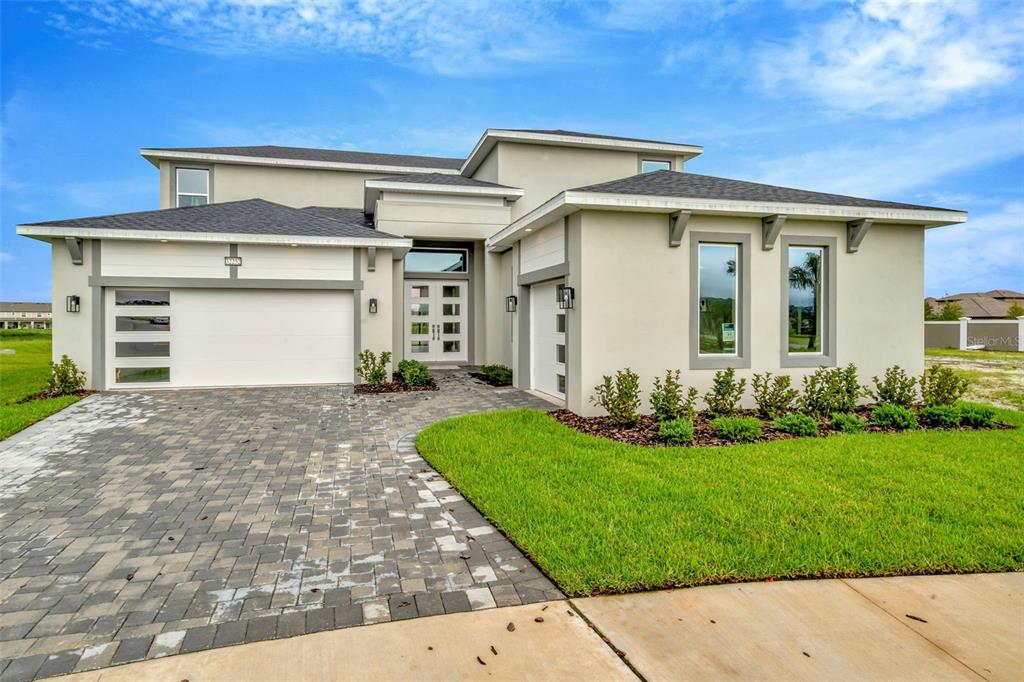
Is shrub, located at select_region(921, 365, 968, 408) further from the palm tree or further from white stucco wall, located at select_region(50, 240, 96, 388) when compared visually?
white stucco wall, located at select_region(50, 240, 96, 388)

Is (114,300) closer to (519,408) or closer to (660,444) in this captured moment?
(519,408)

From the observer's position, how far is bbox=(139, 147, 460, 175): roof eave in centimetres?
1670

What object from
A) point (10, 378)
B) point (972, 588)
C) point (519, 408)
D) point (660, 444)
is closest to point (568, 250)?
A: point (519, 408)

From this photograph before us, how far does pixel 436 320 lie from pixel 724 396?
952cm

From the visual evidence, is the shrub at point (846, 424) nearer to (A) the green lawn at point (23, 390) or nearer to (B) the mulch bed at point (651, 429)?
(B) the mulch bed at point (651, 429)

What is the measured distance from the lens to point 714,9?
11430 millimetres

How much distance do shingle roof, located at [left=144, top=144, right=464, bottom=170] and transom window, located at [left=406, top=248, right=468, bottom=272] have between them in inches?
211

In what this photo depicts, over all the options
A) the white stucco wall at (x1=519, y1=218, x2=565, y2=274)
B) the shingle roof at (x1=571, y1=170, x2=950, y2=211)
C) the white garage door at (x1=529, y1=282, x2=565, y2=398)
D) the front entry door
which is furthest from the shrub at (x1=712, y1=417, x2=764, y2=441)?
the front entry door

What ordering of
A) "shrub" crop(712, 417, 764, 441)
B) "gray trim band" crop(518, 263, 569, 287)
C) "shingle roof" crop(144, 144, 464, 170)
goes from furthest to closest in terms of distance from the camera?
"shingle roof" crop(144, 144, 464, 170) < "gray trim band" crop(518, 263, 569, 287) < "shrub" crop(712, 417, 764, 441)

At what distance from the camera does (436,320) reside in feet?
51.5

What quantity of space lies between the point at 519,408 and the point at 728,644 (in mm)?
6397

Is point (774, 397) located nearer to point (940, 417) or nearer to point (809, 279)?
point (940, 417)

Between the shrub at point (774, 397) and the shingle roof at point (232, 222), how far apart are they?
7.85 metres

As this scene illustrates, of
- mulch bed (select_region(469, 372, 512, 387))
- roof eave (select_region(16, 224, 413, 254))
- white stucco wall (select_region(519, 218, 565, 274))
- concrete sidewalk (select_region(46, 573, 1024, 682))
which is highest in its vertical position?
roof eave (select_region(16, 224, 413, 254))
